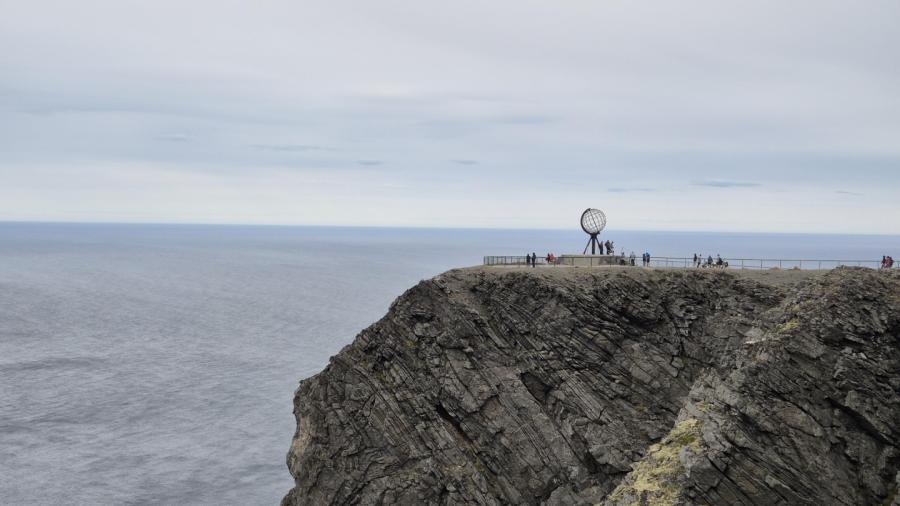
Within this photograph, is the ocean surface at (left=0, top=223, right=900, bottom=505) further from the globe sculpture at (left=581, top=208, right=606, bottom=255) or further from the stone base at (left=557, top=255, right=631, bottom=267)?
the globe sculpture at (left=581, top=208, right=606, bottom=255)

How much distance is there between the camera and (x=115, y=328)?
14250cm

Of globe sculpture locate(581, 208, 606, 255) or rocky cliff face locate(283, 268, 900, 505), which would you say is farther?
globe sculpture locate(581, 208, 606, 255)

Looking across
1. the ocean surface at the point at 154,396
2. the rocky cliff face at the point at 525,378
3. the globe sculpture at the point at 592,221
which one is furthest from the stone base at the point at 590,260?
the ocean surface at the point at 154,396

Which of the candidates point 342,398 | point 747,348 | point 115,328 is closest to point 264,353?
point 115,328

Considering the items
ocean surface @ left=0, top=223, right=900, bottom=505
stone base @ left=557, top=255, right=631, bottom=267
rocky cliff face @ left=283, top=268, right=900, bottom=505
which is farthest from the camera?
ocean surface @ left=0, top=223, right=900, bottom=505

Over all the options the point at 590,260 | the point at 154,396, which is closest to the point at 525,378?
the point at 590,260

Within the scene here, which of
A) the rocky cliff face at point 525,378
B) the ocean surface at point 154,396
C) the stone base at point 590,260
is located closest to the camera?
the rocky cliff face at point 525,378

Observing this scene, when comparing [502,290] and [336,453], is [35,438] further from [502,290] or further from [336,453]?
[502,290]

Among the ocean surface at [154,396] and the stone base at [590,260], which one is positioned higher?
the stone base at [590,260]

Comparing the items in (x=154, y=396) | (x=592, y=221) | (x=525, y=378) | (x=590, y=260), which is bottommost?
(x=154, y=396)

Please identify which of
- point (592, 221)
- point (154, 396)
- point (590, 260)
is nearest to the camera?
point (590, 260)

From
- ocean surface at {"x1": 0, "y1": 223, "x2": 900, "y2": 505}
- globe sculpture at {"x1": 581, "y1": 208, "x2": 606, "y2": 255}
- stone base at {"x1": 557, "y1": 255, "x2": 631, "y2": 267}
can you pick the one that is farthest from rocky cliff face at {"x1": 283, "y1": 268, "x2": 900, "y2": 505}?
ocean surface at {"x1": 0, "y1": 223, "x2": 900, "y2": 505}

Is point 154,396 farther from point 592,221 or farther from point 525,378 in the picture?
point 525,378

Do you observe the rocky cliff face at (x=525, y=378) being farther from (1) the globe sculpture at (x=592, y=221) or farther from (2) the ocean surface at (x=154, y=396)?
(2) the ocean surface at (x=154, y=396)
